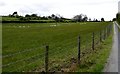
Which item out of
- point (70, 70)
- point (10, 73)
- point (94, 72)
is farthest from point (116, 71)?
point (10, 73)

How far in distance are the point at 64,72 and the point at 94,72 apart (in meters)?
1.20

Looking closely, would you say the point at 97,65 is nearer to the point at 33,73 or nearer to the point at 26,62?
the point at 33,73

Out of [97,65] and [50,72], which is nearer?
[50,72]

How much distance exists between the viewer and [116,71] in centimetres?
1232

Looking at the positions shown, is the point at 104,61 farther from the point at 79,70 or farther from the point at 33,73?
the point at 33,73

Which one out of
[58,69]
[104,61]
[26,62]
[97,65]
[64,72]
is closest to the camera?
[64,72]

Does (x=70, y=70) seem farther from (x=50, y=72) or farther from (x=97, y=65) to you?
(x=97, y=65)

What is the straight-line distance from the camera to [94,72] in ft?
40.1

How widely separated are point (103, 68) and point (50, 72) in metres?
2.57

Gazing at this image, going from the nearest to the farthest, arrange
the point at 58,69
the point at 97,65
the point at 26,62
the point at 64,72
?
the point at 64,72, the point at 58,69, the point at 97,65, the point at 26,62

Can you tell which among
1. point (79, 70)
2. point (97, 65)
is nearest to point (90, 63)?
point (97, 65)

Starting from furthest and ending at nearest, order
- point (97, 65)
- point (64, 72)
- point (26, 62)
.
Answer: point (26, 62)
point (97, 65)
point (64, 72)

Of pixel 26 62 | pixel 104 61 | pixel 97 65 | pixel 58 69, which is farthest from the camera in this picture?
pixel 26 62

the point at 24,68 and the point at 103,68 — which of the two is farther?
the point at 24,68
